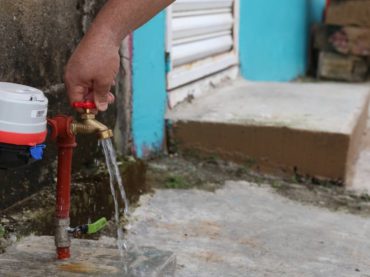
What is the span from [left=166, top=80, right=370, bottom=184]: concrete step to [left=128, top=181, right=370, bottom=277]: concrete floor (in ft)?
1.04

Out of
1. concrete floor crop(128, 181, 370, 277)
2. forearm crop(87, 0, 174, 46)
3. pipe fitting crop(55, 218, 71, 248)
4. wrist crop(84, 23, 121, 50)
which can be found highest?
forearm crop(87, 0, 174, 46)

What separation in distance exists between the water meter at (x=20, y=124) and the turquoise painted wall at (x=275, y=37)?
3829 mm

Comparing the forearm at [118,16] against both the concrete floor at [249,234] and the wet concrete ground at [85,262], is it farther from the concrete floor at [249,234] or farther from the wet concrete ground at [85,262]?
the concrete floor at [249,234]

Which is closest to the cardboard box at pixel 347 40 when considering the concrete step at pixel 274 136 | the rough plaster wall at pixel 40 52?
the concrete step at pixel 274 136

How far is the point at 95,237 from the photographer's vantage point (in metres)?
2.55

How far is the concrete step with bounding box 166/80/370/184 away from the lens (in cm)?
351

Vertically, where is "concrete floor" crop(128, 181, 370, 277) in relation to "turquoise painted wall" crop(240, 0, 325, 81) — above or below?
below

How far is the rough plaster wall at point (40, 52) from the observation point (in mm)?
2230

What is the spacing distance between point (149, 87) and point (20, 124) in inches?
74.9

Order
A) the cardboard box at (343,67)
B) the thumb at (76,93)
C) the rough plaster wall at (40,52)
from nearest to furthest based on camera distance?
the thumb at (76,93)
the rough plaster wall at (40,52)
the cardboard box at (343,67)

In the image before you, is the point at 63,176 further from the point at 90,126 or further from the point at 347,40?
the point at 347,40

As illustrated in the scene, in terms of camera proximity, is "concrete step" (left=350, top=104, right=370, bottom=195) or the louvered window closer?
"concrete step" (left=350, top=104, right=370, bottom=195)

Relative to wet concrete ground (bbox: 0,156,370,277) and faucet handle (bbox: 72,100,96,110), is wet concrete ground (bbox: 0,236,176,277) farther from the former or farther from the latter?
faucet handle (bbox: 72,100,96,110)

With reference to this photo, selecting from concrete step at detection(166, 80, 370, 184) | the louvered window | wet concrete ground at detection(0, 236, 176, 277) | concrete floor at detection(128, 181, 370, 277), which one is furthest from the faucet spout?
the louvered window
